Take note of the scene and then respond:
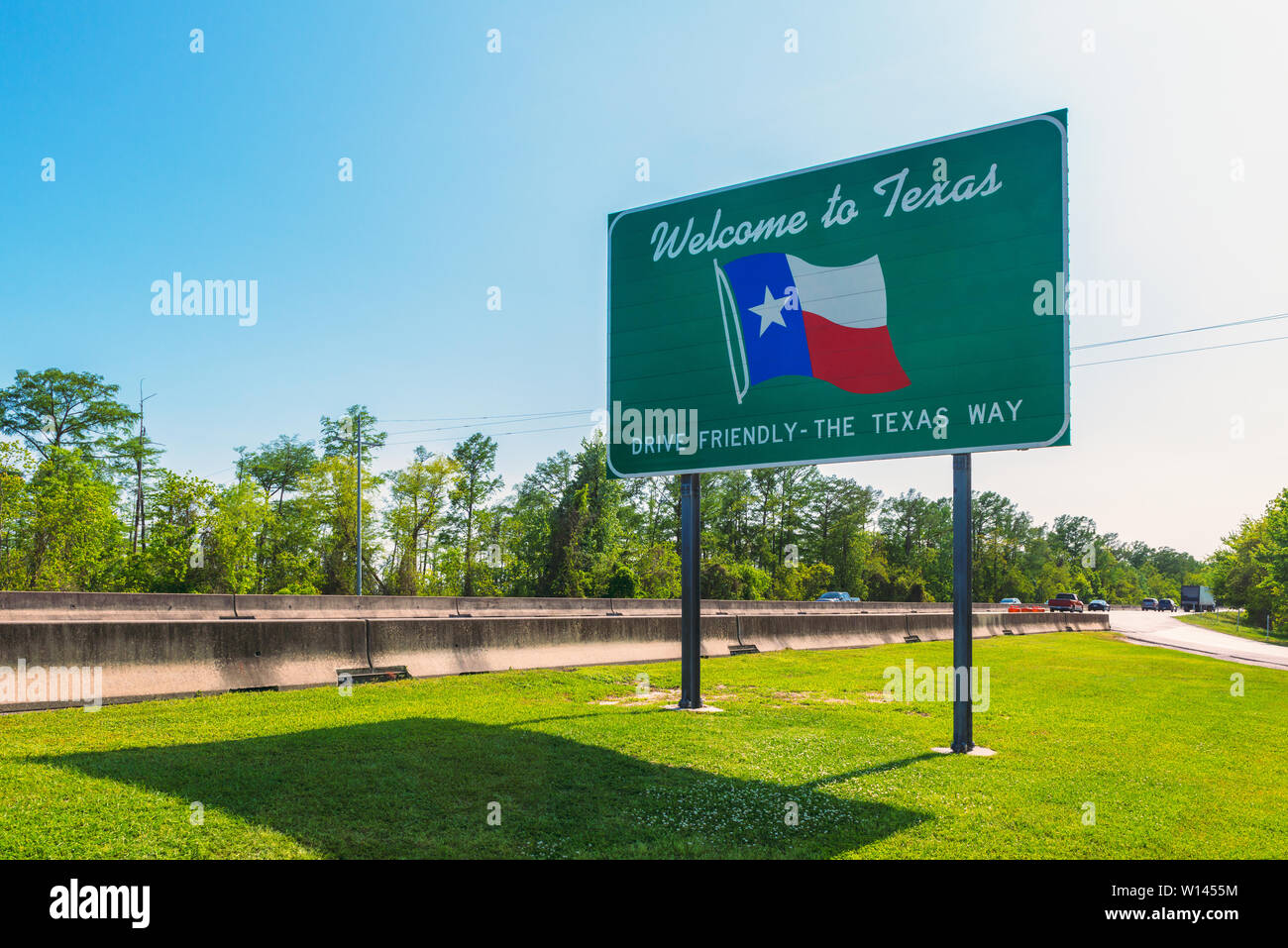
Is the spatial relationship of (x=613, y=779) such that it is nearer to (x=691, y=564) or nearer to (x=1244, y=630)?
(x=691, y=564)

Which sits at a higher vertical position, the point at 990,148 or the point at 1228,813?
→ the point at 990,148

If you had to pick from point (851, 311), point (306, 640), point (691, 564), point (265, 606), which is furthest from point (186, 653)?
point (265, 606)

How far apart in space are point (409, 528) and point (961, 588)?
3050 inches

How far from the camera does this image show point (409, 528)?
8212 cm

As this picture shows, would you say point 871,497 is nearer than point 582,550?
No

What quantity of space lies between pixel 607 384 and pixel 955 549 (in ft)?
18.2

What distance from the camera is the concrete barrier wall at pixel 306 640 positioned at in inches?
372

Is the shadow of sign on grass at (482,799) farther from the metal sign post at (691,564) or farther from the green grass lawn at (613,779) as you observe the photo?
the metal sign post at (691,564)

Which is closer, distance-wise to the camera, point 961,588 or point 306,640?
point 961,588
